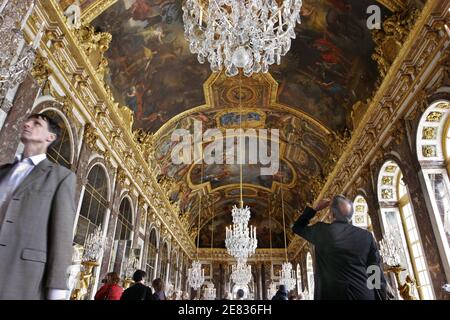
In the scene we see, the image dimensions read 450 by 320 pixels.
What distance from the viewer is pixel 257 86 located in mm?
13258

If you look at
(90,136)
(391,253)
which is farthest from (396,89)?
(90,136)

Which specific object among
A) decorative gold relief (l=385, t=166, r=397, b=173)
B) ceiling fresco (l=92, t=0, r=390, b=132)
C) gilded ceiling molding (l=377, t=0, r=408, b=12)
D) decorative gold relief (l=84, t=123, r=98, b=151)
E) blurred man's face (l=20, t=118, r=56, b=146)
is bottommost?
blurred man's face (l=20, t=118, r=56, b=146)

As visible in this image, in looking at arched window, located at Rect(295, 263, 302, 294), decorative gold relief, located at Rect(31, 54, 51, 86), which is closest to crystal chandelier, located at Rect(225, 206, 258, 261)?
decorative gold relief, located at Rect(31, 54, 51, 86)

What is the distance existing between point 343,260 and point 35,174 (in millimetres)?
2164

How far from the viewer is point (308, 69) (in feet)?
38.3

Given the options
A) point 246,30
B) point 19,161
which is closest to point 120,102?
point 246,30

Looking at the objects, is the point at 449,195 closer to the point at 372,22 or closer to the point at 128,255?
the point at 372,22

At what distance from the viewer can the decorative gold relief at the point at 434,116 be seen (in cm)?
739

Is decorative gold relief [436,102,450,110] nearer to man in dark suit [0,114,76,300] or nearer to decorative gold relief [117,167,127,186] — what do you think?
man in dark suit [0,114,76,300]

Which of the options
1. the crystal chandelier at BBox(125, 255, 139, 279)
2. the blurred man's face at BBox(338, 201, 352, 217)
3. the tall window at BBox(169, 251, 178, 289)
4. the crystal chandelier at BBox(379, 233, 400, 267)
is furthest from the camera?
the tall window at BBox(169, 251, 178, 289)

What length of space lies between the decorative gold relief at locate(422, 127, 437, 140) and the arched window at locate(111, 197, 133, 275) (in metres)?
9.86

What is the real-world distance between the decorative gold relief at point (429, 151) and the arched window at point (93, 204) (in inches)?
357

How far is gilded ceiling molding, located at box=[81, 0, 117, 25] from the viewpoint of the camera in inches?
306

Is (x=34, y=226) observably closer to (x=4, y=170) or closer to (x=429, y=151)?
(x=4, y=170)
